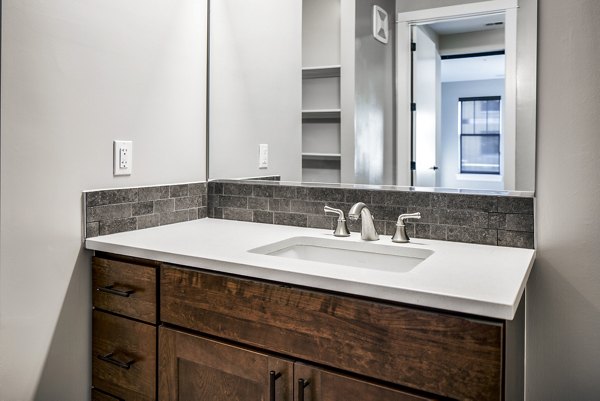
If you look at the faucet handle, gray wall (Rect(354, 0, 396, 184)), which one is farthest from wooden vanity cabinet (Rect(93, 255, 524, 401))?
gray wall (Rect(354, 0, 396, 184))

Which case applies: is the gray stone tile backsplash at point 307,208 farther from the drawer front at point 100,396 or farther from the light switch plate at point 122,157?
the drawer front at point 100,396

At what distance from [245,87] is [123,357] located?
1.10 m

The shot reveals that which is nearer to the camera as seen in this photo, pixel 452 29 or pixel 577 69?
pixel 577 69

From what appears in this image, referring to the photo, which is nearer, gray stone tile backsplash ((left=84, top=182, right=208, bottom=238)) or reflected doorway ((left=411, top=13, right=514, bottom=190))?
reflected doorway ((left=411, top=13, right=514, bottom=190))

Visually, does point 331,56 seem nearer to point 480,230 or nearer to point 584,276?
point 480,230

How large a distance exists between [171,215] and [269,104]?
22.5 inches

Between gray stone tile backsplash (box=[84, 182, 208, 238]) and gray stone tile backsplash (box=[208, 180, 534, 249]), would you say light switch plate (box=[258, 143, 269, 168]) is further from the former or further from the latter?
gray stone tile backsplash (box=[84, 182, 208, 238])

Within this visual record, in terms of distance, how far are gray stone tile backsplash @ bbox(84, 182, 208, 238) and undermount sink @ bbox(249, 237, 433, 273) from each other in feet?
1.68

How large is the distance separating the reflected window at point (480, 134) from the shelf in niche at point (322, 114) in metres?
0.45

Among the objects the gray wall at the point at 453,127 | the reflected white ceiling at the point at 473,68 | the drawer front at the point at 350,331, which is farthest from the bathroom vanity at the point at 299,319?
the reflected white ceiling at the point at 473,68

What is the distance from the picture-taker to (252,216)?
1.84m

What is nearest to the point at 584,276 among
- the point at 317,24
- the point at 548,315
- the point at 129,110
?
the point at 548,315

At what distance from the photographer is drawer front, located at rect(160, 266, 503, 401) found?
876 millimetres

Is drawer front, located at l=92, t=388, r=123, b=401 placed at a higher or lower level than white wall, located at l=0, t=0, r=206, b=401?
lower
